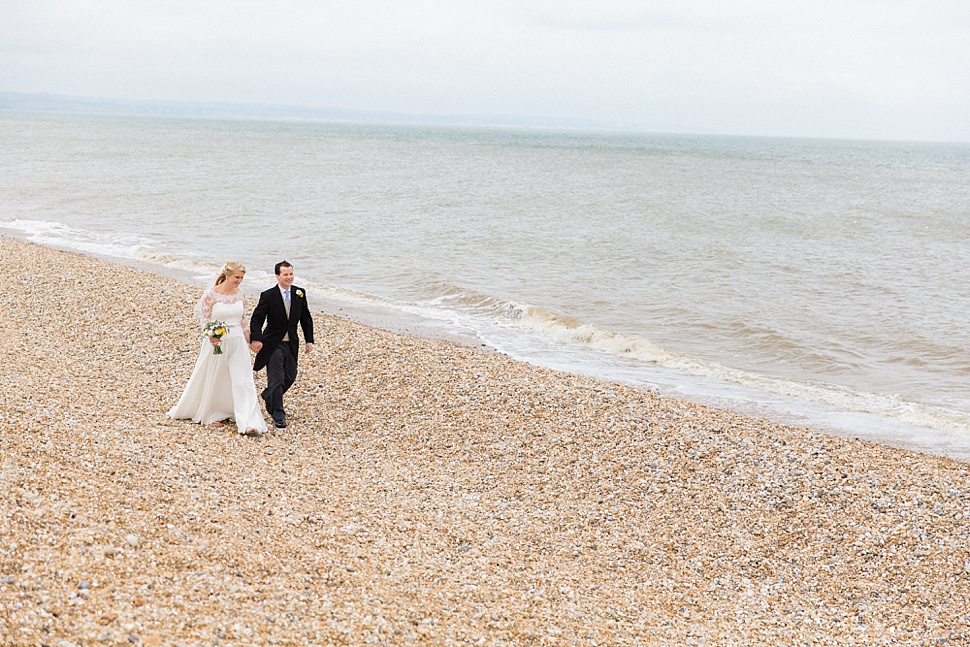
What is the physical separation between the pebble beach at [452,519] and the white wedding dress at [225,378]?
0.27 meters

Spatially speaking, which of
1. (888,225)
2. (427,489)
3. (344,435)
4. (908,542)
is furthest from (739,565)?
(888,225)

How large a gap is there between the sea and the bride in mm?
6663

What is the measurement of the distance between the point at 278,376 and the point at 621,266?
17428 millimetres

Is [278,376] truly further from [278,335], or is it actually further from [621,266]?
[621,266]

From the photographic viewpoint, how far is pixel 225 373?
9094 millimetres

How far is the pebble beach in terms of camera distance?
5.39 metres

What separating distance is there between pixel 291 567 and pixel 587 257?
21.8 meters

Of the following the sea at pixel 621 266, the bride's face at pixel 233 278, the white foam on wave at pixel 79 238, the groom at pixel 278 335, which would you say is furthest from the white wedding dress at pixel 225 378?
the white foam on wave at pixel 79 238

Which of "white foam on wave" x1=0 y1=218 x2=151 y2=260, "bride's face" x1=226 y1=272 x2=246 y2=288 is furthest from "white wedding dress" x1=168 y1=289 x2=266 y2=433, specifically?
"white foam on wave" x1=0 y1=218 x2=151 y2=260

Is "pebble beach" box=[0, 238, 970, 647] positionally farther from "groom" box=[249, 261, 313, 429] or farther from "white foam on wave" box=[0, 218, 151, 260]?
"white foam on wave" box=[0, 218, 151, 260]

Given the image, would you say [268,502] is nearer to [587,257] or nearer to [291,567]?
[291,567]

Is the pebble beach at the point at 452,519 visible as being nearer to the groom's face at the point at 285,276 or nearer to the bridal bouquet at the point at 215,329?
the bridal bouquet at the point at 215,329

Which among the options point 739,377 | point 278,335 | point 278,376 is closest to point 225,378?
point 278,376

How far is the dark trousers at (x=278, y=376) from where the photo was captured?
9.52 metres
